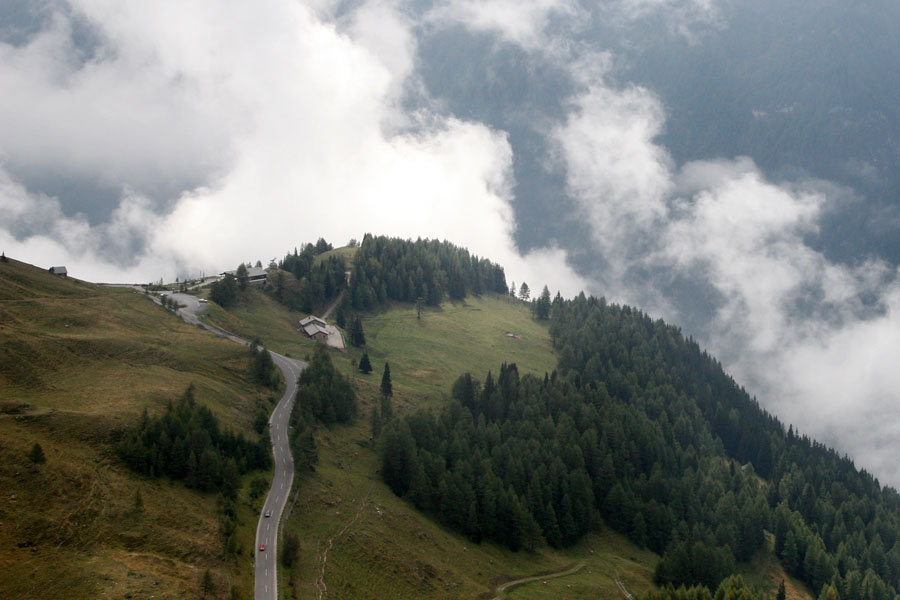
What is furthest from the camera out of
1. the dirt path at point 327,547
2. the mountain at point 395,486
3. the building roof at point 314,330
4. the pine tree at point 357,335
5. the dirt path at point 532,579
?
the pine tree at point 357,335

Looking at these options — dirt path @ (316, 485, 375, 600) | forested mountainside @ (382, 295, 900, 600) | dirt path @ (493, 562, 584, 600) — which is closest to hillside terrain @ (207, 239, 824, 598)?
dirt path @ (316, 485, 375, 600)

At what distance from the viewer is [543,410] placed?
156125mm

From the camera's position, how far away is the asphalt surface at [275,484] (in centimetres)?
7469

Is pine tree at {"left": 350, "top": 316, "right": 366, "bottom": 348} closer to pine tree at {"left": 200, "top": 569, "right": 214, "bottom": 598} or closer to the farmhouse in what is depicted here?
the farmhouse

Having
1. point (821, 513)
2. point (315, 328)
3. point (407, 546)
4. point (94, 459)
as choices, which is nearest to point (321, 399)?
point (407, 546)

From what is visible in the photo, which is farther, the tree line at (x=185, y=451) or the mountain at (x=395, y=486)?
the tree line at (x=185, y=451)

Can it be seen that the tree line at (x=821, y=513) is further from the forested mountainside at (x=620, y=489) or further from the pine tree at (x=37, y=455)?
the pine tree at (x=37, y=455)

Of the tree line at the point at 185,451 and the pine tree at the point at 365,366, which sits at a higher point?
the pine tree at the point at 365,366

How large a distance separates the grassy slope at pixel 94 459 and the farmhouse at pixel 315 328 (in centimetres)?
5187

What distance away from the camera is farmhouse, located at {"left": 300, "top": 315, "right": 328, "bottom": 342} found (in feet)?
604

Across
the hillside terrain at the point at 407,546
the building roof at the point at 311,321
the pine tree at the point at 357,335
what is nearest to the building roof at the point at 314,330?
the building roof at the point at 311,321

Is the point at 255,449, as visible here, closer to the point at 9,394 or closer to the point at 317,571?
the point at 317,571

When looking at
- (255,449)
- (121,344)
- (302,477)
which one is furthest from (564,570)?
(121,344)

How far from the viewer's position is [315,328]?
18675 cm
